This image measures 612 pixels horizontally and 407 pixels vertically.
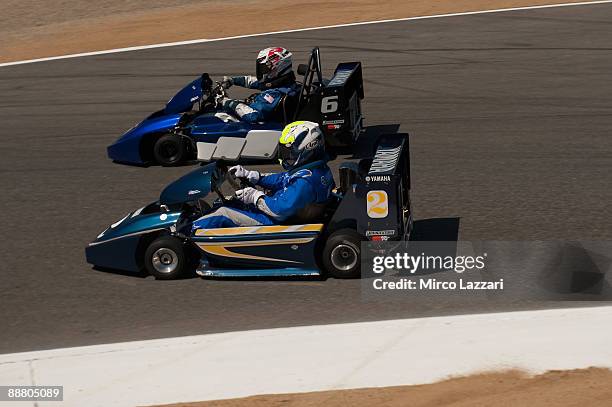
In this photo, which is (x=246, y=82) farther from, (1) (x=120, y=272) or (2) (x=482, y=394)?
(2) (x=482, y=394)

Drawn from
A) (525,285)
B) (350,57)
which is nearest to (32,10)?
(350,57)

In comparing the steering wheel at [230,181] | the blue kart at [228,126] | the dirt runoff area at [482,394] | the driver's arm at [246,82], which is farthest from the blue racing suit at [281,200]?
the driver's arm at [246,82]

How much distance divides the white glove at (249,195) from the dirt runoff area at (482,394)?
2.52m

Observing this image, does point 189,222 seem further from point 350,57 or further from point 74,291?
point 350,57

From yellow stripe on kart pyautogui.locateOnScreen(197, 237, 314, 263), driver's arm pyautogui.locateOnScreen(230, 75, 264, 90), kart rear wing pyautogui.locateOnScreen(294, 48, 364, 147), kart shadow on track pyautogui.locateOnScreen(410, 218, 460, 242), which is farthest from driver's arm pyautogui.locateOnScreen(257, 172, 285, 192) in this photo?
driver's arm pyautogui.locateOnScreen(230, 75, 264, 90)

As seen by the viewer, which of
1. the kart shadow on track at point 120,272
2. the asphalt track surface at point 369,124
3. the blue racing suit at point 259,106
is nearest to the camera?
the asphalt track surface at point 369,124

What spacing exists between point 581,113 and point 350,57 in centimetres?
572

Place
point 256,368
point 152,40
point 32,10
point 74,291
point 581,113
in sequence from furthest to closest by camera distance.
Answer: point 32,10, point 152,40, point 581,113, point 74,291, point 256,368

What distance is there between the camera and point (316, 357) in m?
7.24

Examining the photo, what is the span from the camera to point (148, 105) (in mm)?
16062

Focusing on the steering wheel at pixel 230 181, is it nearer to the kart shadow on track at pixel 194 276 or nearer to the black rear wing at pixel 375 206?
the kart shadow on track at pixel 194 276

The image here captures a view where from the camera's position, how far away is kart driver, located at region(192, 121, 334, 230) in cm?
873

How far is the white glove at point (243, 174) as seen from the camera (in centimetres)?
891

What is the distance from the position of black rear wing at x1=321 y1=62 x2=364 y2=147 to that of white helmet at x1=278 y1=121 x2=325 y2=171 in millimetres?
3650
